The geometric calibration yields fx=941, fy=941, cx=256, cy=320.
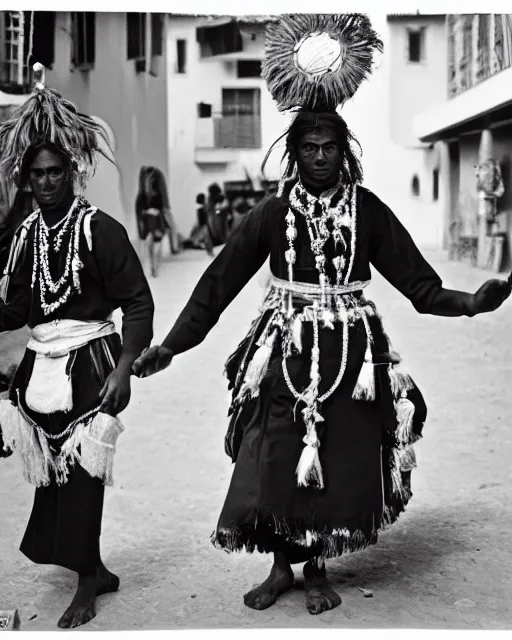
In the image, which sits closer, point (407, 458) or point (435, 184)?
point (407, 458)

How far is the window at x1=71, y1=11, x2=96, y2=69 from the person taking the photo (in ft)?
11.4

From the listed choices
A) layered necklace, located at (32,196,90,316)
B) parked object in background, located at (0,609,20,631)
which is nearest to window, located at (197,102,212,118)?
layered necklace, located at (32,196,90,316)

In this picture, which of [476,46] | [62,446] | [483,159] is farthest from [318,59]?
[62,446]

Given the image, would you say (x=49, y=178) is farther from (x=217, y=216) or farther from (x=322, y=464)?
(x=322, y=464)

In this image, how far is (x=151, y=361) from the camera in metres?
3.11

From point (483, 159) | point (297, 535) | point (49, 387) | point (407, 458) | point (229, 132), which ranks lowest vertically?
point (297, 535)

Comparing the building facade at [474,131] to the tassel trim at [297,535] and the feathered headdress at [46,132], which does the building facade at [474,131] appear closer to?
the tassel trim at [297,535]

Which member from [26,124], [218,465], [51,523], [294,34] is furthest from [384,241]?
[51,523]

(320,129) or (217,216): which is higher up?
(320,129)

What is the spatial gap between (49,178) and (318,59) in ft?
3.28

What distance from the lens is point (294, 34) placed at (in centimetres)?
323

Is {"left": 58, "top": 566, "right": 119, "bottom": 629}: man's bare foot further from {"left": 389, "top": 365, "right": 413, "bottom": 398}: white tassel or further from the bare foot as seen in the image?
{"left": 389, "top": 365, "right": 413, "bottom": 398}: white tassel

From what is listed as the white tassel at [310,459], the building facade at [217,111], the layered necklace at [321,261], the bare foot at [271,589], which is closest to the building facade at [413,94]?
the layered necklace at [321,261]

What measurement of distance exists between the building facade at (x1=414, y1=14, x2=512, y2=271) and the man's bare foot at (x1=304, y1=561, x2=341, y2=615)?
127 cm
